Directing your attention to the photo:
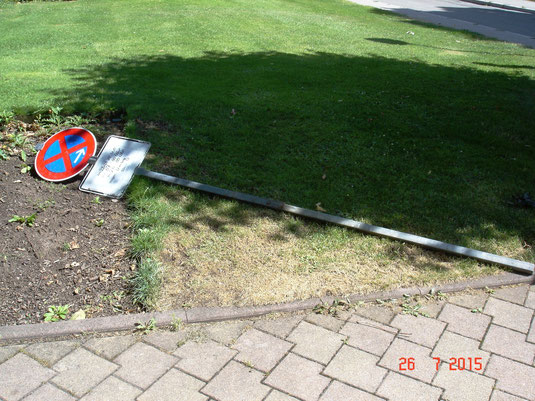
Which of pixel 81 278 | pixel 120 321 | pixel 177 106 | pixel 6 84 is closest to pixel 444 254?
pixel 120 321

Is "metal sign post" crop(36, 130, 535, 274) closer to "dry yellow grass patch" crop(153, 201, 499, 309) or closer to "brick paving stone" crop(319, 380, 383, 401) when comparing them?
"dry yellow grass patch" crop(153, 201, 499, 309)

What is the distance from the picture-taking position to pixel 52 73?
9.02 m

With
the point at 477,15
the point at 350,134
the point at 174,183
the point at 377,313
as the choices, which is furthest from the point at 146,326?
the point at 477,15

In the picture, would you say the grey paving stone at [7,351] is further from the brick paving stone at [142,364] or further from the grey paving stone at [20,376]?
the brick paving stone at [142,364]

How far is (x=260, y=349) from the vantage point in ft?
11.5

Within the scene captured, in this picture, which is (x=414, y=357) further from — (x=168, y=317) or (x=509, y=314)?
(x=168, y=317)

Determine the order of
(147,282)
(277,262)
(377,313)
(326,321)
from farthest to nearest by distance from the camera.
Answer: (277,262) → (147,282) → (377,313) → (326,321)

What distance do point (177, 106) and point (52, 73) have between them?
3.00m

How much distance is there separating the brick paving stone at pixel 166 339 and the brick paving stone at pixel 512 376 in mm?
2029

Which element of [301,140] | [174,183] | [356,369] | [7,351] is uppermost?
[301,140]

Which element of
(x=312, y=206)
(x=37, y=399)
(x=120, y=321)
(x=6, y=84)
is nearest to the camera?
(x=37, y=399)

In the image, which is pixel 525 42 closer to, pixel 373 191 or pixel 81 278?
pixel 373 191

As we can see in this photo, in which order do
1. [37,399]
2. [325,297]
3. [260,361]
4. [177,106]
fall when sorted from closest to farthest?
[37,399]
[260,361]
[325,297]
[177,106]

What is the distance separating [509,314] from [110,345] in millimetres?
2913
